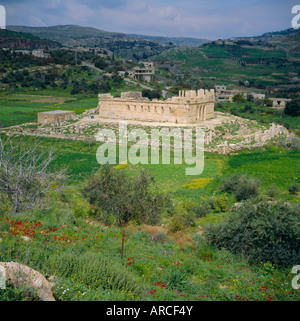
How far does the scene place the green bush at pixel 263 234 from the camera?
10312mm

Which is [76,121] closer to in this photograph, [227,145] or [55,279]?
[227,145]

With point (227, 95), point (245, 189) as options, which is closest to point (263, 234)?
point (245, 189)

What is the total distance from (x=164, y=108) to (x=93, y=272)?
30888 mm

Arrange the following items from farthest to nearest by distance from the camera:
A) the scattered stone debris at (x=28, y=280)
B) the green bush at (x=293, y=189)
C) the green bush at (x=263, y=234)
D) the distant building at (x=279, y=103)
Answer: the distant building at (x=279, y=103) → the green bush at (x=293, y=189) → the green bush at (x=263, y=234) → the scattered stone debris at (x=28, y=280)

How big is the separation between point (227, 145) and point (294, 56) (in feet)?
352

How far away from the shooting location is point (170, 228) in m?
13.5

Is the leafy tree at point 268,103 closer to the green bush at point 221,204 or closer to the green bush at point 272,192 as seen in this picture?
the green bush at point 272,192

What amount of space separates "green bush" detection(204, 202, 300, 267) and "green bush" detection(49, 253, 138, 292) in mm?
4740

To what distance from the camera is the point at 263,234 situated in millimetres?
10750

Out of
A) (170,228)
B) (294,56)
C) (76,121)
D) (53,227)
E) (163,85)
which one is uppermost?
(294,56)

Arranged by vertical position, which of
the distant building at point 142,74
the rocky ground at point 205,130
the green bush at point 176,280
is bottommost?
the green bush at point 176,280

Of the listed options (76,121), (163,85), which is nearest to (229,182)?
(76,121)

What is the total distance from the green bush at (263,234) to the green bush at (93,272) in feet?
15.6

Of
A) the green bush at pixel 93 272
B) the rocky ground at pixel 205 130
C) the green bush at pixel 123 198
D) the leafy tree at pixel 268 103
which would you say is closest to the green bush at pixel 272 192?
the green bush at pixel 123 198
